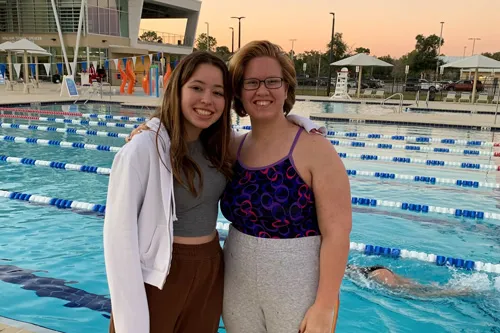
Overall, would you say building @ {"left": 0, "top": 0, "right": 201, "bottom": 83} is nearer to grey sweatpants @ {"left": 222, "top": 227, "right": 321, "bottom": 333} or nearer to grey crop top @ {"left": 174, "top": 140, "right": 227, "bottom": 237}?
grey crop top @ {"left": 174, "top": 140, "right": 227, "bottom": 237}

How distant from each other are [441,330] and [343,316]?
808 millimetres

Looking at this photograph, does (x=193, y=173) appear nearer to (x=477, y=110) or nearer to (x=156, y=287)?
(x=156, y=287)

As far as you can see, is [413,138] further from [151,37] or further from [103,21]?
[151,37]

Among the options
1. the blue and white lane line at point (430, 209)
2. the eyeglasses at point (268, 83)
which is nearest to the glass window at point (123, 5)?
the blue and white lane line at point (430, 209)

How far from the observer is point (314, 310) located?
5.34ft

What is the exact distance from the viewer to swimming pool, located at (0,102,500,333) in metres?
3.69

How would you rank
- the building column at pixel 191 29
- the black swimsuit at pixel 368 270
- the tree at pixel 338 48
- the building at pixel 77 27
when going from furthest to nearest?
the tree at pixel 338 48, the building column at pixel 191 29, the building at pixel 77 27, the black swimsuit at pixel 368 270

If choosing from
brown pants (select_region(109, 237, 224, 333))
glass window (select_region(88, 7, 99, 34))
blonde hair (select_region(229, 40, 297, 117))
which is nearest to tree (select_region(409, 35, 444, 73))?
glass window (select_region(88, 7, 99, 34))

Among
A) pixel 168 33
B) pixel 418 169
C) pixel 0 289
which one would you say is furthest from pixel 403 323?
pixel 168 33

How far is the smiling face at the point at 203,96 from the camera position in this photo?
169cm

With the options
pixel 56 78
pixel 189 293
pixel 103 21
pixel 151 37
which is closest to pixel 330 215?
pixel 189 293

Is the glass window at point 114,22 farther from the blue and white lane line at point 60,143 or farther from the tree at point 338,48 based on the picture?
the tree at point 338,48

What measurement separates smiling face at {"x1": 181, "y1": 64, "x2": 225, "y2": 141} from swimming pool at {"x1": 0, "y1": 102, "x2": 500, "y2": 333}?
237 cm

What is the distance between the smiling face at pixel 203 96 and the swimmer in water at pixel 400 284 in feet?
10.2
